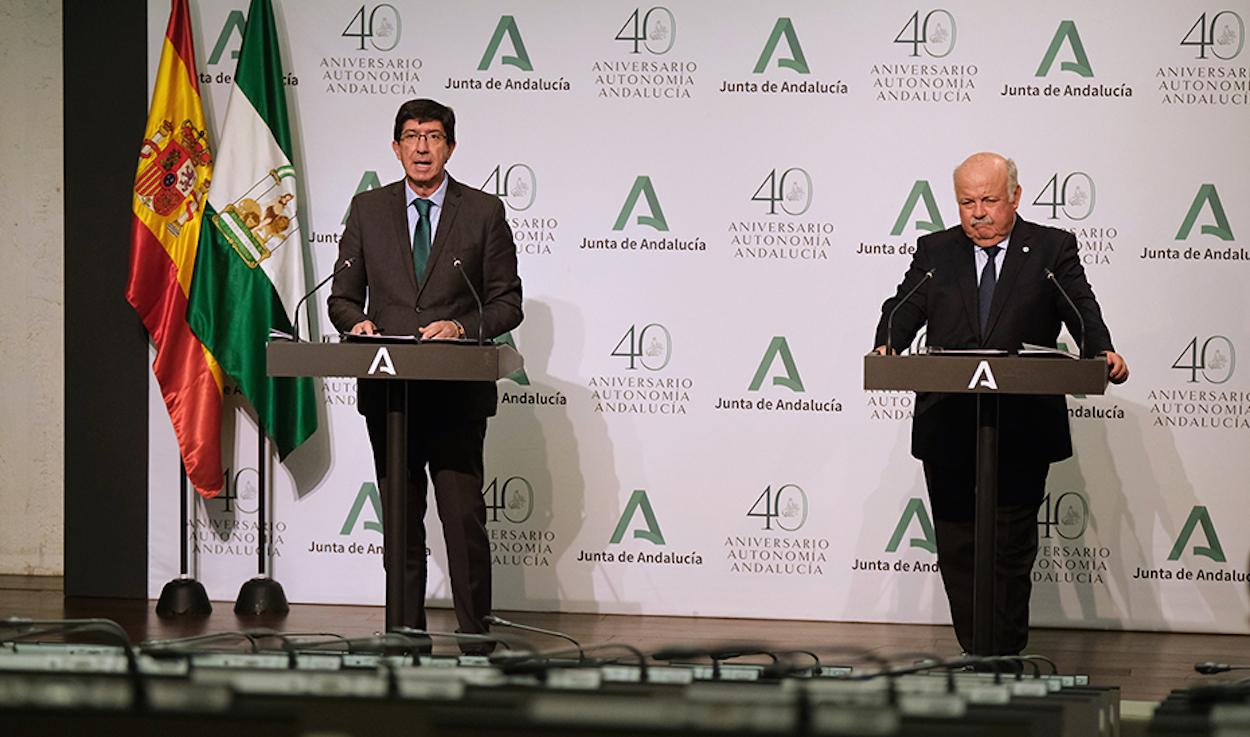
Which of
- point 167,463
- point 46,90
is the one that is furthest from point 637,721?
point 46,90

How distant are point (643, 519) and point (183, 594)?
1.83 meters

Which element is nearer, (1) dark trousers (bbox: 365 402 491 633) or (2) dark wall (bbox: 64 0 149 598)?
(1) dark trousers (bbox: 365 402 491 633)

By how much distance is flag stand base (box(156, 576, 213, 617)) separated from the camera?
5984 mm

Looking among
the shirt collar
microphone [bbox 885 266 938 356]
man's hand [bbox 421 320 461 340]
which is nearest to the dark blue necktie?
microphone [bbox 885 266 938 356]

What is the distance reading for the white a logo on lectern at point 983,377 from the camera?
405 cm

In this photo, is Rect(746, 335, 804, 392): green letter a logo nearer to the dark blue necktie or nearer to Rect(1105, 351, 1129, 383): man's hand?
the dark blue necktie

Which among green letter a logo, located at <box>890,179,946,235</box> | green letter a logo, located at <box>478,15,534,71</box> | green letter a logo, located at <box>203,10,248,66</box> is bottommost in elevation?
green letter a logo, located at <box>890,179,946,235</box>

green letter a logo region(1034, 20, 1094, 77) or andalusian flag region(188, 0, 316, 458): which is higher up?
green letter a logo region(1034, 20, 1094, 77)

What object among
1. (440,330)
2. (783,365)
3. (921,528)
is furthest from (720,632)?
(440,330)

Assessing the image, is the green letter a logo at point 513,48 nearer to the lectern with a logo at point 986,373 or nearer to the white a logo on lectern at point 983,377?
the lectern with a logo at point 986,373

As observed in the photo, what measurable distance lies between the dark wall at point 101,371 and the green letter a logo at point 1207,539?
414 cm

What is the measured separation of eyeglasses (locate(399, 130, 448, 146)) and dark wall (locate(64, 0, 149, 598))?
1.91 m

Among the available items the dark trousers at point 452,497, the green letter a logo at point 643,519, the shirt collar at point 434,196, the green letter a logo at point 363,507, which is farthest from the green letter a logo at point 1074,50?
the green letter a logo at point 363,507

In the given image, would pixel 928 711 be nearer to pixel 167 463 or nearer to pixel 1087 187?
pixel 1087 187
